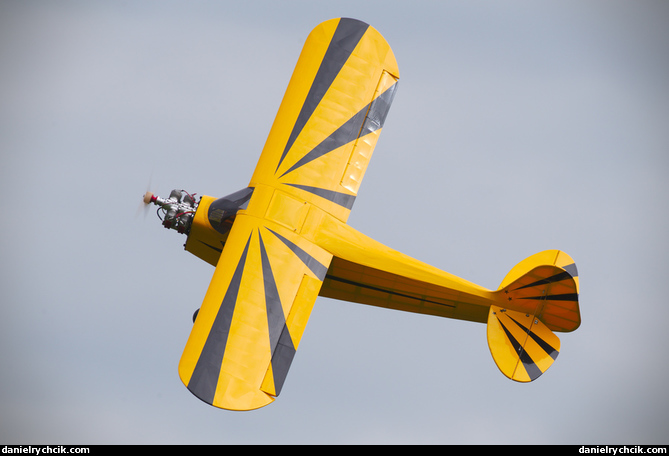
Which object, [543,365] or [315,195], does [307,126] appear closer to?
[315,195]

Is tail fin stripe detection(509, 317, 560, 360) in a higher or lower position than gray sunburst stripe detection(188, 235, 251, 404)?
higher

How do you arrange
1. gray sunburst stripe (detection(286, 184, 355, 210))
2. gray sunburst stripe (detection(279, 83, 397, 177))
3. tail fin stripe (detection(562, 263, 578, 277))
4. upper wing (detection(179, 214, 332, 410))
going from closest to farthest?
upper wing (detection(179, 214, 332, 410)), tail fin stripe (detection(562, 263, 578, 277)), gray sunburst stripe (detection(286, 184, 355, 210)), gray sunburst stripe (detection(279, 83, 397, 177))

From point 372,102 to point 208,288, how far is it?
495 centimetres

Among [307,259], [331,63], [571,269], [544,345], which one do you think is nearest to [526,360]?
[544,345]

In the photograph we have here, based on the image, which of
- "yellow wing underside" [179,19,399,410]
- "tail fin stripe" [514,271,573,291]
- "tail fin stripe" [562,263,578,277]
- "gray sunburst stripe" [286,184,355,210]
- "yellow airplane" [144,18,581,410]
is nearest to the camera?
"yellow wing underside" [179,19,399,410]

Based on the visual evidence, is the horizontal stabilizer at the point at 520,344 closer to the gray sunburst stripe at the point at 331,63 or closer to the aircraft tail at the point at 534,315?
the aircraft tail at the point at 534,315

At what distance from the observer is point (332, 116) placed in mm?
14188

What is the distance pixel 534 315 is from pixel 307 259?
13.9 feet

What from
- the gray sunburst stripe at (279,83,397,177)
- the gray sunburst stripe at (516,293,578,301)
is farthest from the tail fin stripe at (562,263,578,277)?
the gray sunburst stripe at (279,83,397,177)

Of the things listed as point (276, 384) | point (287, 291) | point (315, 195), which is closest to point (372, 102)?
point (315, 195)

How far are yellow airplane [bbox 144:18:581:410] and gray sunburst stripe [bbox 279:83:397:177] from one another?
0.07 ft

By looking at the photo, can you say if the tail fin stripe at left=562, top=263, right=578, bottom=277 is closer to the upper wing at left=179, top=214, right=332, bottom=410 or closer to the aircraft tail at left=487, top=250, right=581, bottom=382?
the aircraft tail at left=487, top=250, right=581, bottom=382

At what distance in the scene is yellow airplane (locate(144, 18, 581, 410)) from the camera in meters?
12.3

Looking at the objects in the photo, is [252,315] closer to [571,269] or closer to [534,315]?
[534,315]
